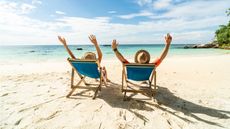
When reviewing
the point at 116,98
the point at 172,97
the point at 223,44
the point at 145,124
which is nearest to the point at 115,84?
the point at 116,98

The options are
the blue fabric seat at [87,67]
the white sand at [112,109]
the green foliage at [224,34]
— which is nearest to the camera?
the white sand at [112,109]

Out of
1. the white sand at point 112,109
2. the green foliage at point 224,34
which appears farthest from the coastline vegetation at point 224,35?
the white sand at point 112,109

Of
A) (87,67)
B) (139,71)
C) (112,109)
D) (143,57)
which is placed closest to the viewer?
(112,109)

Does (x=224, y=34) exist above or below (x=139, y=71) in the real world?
above

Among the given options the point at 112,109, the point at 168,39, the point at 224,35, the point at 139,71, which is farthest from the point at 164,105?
the point at 224,35

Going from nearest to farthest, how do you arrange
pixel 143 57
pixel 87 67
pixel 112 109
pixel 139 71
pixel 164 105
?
pixel 112 109 < pixel 164 105 < pixel 139 71 < pixel 87 67 < pixel 143 57

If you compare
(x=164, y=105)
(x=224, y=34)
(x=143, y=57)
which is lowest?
(x=164, y=105)

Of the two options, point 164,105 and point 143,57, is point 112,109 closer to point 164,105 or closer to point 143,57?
point 164,105

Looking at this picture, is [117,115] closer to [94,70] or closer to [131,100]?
[131,100]

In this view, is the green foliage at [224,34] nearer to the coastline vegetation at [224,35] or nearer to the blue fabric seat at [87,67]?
the coastline vegetation at [224,35]

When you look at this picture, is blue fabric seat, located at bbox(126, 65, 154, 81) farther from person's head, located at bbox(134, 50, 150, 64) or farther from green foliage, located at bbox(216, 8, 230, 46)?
green foliage, located at bbox(216, 8, 230, 46)

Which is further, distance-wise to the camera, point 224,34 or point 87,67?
point 224,34

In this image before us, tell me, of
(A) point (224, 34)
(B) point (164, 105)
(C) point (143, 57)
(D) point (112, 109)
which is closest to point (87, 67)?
(D) point (112, 109)

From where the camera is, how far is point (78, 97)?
3.89m
